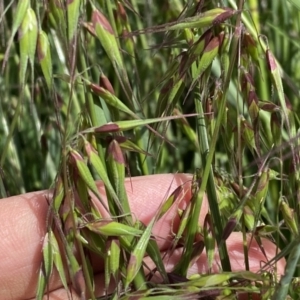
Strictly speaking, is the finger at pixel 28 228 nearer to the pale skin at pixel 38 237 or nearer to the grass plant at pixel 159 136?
the pale skin at pixel 38 237

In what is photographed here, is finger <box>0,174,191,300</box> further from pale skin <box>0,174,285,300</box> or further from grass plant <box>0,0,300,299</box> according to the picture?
grass plant <box>0,0,300,299</box>

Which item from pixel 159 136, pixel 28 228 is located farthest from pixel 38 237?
pixel 159 136

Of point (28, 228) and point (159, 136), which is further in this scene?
point (28, 228)

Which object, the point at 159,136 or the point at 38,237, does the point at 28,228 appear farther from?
the point at 159,136

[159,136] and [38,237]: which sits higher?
[159,136]

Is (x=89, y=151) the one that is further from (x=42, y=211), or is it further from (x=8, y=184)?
(x=8, y=184)

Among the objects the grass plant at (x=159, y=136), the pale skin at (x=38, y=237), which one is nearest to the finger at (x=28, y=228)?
the pale skin at (x=38, y=237)

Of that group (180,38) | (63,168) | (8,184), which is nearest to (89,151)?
(63,168)
